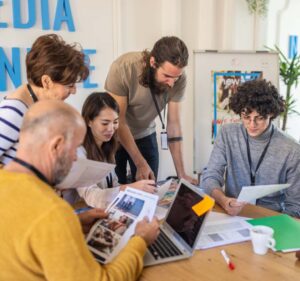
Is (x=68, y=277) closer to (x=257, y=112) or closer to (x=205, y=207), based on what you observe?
(x=205, y=207)

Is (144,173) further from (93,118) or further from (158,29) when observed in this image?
(158,29)

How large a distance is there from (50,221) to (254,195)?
2.75 feet

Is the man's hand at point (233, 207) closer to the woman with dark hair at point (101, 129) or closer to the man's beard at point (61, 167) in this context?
the woman with dark hair at point (101, 129)

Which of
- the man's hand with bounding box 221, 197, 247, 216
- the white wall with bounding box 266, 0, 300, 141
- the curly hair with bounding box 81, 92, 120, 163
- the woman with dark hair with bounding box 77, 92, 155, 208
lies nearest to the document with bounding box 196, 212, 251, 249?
the man's hand with bounding box 221, 197, 247, 216

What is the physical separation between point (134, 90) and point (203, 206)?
114 cm

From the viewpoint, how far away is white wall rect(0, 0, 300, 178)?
272cm

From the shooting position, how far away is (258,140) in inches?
66.4

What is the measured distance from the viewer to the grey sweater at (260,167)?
5.20 feet

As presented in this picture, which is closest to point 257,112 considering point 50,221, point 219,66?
point 50,221

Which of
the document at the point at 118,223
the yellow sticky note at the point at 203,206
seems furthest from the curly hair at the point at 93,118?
the yellow sticky note at the point at 203,206

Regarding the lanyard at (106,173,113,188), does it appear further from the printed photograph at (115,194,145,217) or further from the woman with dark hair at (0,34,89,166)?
the woman with dark hair at (0,34,89,166)

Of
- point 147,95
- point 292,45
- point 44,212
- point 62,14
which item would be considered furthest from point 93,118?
point 292,45

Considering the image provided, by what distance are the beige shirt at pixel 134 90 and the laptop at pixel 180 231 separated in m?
0.93

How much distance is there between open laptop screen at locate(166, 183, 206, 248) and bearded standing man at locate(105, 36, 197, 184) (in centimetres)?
68
